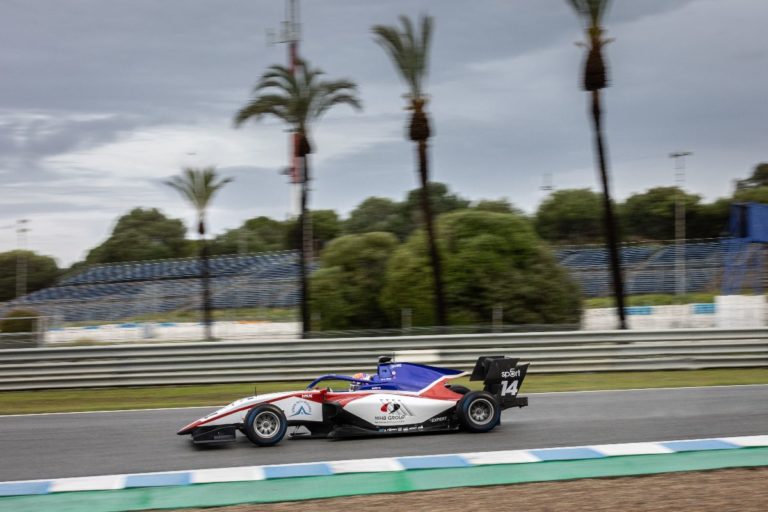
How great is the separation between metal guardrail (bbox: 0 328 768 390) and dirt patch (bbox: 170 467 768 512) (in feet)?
30.7

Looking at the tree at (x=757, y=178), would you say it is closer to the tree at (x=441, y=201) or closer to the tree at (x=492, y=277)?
the tree at (x=441, y=201)

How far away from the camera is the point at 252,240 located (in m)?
88.2

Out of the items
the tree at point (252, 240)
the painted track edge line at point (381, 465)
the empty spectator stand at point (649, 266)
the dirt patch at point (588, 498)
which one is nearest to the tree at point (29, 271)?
the tree at point (252, 240)

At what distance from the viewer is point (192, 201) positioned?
42.0 meters

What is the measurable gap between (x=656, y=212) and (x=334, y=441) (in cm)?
6953

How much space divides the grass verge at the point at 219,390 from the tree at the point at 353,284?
11.3 meters

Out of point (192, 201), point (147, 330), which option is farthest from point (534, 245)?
point (192, 201)

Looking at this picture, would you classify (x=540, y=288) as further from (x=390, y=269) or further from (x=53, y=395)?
(x=53, y=395)

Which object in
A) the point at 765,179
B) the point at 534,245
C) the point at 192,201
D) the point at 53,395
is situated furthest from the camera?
the point at 765,179

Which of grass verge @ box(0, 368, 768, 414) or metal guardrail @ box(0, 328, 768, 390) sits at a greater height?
metal guardrail @ box(0, 328, 768, 390)

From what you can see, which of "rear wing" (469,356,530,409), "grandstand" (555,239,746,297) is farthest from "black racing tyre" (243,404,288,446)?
"grandstand" (555,239,746,297)

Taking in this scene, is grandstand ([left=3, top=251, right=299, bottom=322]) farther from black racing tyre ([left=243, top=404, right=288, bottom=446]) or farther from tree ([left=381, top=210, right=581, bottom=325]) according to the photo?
black racing tyre ([left=243, top=404, right=288, bottom=446])

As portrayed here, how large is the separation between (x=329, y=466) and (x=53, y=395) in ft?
31.9

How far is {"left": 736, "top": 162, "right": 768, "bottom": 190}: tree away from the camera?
8588 centimetres
